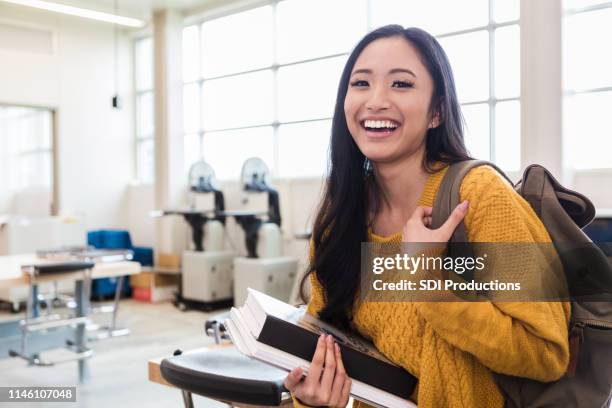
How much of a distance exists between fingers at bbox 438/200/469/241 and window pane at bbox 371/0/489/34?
4654 mm

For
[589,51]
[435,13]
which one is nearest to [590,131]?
[589,51]

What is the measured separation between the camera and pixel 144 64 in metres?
8.84

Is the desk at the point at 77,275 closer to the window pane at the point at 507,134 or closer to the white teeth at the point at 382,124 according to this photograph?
the white teeth at the point at 382,124

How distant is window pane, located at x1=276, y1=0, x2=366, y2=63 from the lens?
249 inches

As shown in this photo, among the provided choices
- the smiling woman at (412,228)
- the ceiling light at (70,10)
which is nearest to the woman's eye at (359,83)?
the smiling woman at (412,228)

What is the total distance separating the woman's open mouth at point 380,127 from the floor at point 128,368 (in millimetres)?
2952

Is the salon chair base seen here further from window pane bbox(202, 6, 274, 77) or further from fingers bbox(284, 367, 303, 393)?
window pane bbox(202, 6, 274, 77)

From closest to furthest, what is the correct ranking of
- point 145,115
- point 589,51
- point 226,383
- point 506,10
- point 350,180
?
point 350,180
point 226,383
point 589,51
point 506,10
point 145,115

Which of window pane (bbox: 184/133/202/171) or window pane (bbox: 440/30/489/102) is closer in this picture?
window pane (bbox: 440/30/489/102)

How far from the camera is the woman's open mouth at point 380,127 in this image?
1.11 meters

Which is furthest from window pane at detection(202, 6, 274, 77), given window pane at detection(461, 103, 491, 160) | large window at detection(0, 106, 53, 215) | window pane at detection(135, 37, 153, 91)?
window pane at detection(461, 103, 491, 160)

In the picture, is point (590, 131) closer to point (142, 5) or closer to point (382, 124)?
point (382, 124)

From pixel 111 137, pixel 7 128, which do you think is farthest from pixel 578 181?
pixel 7 128

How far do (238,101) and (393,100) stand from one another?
261 inches
